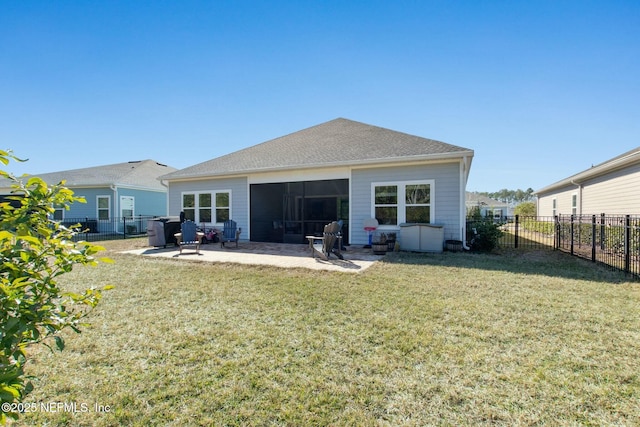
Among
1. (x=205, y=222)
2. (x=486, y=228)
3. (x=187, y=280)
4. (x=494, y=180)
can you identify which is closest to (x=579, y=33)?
(x=486, y=228)

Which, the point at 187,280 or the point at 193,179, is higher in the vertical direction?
the point at 193,179

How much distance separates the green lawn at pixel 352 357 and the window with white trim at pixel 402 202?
4626 millimetres

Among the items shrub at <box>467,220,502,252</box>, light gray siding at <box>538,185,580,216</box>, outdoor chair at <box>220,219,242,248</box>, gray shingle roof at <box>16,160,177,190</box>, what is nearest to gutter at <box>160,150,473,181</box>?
outdoor chair at <box>220,219,242,248</box>

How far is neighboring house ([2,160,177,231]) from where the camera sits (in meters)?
18.0

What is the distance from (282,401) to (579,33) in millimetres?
12083

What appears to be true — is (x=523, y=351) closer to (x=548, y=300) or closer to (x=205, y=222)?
(x=548, y=300)

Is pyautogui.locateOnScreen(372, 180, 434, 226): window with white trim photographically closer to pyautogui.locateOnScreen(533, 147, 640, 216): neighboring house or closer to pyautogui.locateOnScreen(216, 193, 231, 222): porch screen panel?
pyautogui.locateOnScreen(216, 193, 231, 222): porch screen panel

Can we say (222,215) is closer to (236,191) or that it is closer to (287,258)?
(236,191)

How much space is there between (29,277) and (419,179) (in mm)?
9740

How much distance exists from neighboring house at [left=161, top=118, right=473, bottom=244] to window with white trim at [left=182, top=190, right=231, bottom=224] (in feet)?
0.16

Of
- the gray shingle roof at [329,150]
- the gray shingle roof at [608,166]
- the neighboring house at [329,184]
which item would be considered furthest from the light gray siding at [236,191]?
the gray shingle roof at [608,166]

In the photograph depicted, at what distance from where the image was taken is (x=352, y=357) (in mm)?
2889

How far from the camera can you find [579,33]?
8234mm

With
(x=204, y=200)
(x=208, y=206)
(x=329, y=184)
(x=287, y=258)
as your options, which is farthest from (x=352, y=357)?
(x=204, y=200)
